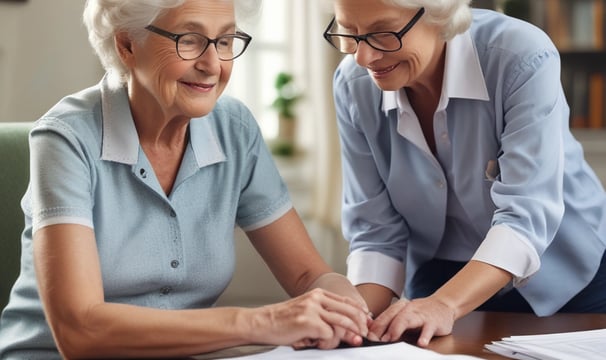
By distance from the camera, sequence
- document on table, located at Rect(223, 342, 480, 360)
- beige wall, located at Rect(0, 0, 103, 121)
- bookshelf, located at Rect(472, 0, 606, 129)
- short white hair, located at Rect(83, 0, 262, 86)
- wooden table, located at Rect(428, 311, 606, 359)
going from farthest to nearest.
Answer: bookshelf, located at Rect(472, 0, 606, 129), beige wall, located at Rect(0, 0, 103, 121), short white hair, located at Rect(83, 0, 262, 86), wooden table, located at Rect(428, 311, 606, 359), document on table, located at Rect(223, 342, 480, 360)

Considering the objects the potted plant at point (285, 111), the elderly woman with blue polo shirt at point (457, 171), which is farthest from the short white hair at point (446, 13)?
the potted plant at point (285, 111)

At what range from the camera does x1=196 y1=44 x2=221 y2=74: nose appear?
1.65 m

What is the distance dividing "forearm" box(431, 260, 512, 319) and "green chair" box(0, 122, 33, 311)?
2.83 ft

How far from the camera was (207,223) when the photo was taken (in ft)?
5.79

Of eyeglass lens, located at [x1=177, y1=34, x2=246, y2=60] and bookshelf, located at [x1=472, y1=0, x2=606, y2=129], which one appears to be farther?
bookshelf, located at [x1=472, y1=0, x2=606, y2=129]

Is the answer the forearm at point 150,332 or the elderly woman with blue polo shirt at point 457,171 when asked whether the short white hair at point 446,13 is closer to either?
the elderly woman with blue polo shirt at point 457,171

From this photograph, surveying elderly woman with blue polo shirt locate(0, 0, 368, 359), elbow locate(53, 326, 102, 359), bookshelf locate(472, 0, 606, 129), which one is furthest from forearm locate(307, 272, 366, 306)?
bookshelf locate(472, 0, 606, 129)

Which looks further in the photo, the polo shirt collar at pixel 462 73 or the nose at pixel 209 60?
the polo shirt collar at pixel 462 73

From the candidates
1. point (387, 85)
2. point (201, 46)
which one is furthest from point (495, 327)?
point (201, 46)

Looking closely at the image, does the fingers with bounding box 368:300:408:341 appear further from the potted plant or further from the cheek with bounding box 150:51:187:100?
the potted plant

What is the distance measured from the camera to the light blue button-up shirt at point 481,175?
175cm

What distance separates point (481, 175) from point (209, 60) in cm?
61

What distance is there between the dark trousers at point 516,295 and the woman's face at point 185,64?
2.24 ft

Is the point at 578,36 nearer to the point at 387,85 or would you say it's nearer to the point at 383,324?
the point at 387,85
